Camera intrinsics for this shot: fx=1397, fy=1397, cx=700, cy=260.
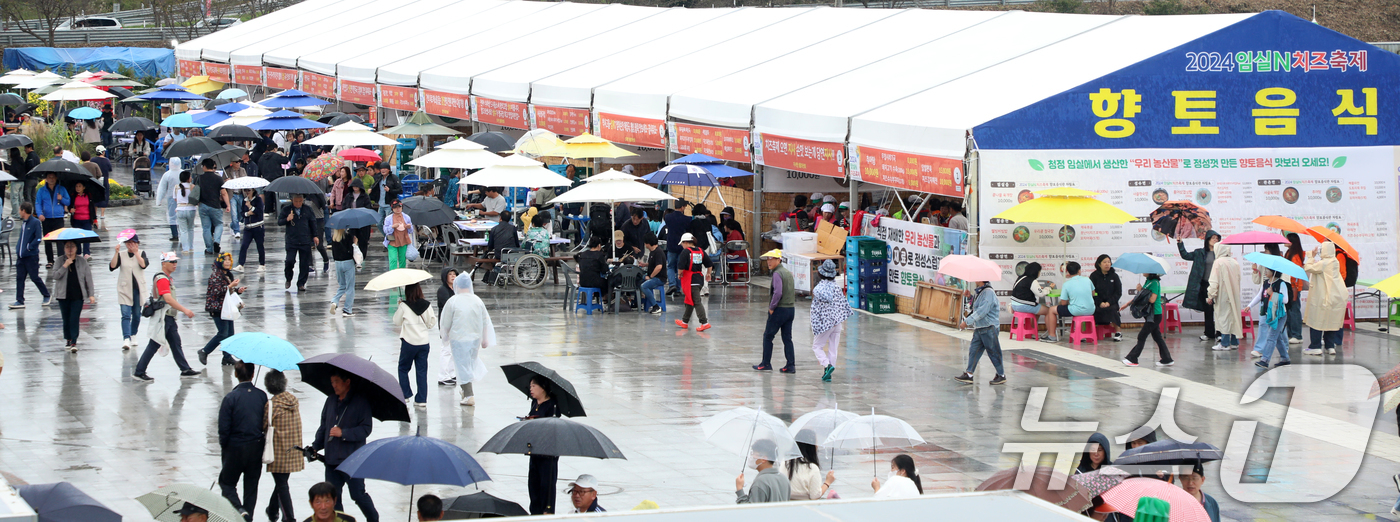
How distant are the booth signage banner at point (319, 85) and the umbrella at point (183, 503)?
106 ft

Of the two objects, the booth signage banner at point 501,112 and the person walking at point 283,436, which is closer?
the person walking at point 283,436

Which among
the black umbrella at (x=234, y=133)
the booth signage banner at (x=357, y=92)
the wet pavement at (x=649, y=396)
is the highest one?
the booth signage banner at (x=357, y=92)

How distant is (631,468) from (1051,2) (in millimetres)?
52362

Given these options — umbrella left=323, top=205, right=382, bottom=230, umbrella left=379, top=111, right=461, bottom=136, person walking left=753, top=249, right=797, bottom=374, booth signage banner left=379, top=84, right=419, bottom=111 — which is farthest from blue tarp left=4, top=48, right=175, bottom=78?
person walking left=753, top=249, right=797, bottom=374

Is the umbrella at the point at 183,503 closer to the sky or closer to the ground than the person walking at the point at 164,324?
closer to the ground

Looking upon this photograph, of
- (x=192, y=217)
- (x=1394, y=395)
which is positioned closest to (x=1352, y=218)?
(x=1394, y=395)

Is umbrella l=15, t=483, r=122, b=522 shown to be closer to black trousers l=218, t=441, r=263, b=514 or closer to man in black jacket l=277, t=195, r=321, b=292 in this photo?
black trousers l=218, t=441, r=263, b=514

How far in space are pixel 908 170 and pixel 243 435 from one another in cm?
1120

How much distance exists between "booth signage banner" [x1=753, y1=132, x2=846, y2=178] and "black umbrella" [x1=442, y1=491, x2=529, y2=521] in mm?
12353

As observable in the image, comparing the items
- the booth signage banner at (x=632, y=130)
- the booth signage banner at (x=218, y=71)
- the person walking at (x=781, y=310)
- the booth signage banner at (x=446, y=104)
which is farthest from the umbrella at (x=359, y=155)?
the booth signage banner at (x=218, y=71)

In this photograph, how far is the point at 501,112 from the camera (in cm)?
2988

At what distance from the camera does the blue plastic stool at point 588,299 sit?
18625 mm

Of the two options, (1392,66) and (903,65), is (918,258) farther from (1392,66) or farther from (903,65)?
(1392,66)

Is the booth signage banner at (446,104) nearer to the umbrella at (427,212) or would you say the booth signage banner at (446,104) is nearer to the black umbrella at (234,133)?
the black umbrella at (234,133)
